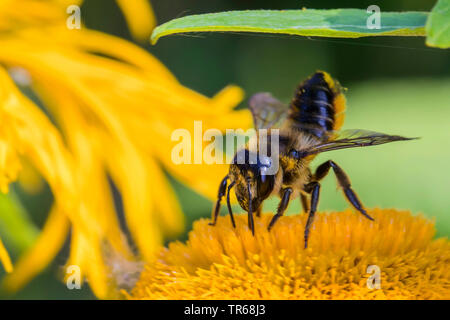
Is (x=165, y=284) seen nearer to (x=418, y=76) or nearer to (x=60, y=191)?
(x=60, y=191)

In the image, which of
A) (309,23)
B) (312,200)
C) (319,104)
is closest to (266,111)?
(319,104)

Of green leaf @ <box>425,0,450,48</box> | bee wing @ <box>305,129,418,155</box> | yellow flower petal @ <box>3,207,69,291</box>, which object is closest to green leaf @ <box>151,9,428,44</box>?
green leaf @ <box>425,0,450,48</box>

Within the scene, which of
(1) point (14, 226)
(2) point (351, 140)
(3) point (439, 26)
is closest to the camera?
(3) point (439, 26)

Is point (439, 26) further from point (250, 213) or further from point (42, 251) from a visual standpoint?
point (42, 251)

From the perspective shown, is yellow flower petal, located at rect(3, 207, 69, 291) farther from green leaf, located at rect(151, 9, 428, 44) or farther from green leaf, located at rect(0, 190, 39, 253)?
green leaf, located at rect(151, 9, 428, 44)

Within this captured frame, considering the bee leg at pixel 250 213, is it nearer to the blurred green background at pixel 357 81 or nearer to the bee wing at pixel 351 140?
the bee wing at pixel 351 140

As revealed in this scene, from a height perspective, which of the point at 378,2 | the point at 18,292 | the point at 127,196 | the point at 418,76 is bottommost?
the point at 18,292
